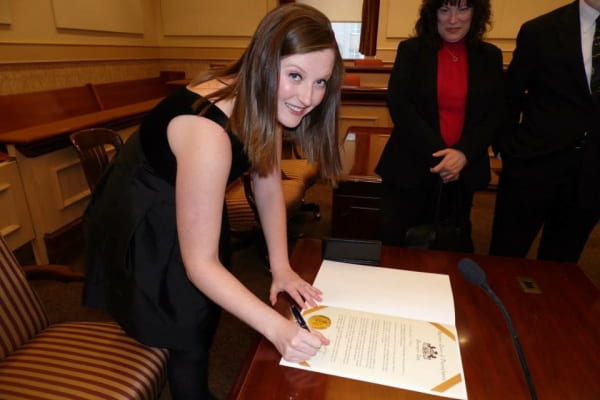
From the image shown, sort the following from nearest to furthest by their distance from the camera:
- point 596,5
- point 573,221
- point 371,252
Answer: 1. point 371,252
2. point 596,5
3. point 573,221

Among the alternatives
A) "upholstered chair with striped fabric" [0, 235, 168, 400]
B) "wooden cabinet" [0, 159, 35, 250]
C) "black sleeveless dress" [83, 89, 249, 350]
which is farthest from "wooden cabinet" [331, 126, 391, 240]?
"wooden cabinet" [0, 159, 35, 250]

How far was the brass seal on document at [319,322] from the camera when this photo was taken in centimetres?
86

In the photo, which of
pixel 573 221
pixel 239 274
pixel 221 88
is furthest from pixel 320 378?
pixel 239 274

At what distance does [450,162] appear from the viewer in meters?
1.52

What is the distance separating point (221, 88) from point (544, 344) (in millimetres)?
857

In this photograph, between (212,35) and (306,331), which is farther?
(212,35)

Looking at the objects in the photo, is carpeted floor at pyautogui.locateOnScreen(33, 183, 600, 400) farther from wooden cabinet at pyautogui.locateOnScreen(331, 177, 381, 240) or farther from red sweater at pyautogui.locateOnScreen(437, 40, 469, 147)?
red sweater at pyautogui.locateOnScreen(437, 40, 469, 147)

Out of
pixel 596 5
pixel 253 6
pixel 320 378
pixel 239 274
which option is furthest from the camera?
pixel 253 6

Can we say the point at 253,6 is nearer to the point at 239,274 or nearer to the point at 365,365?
the point at 239,274

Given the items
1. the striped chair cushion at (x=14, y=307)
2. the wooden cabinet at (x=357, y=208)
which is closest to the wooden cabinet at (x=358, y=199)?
the wooden cabinet at (x=357, y=208)

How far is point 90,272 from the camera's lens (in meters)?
1.16

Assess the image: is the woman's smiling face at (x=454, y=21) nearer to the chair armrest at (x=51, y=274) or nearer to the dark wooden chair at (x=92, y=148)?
the dark wooden chair at (x=92, y=148)

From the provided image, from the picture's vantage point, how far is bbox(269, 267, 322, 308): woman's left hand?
3.10 feet

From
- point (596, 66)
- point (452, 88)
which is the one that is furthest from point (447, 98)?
point (596, 66)
